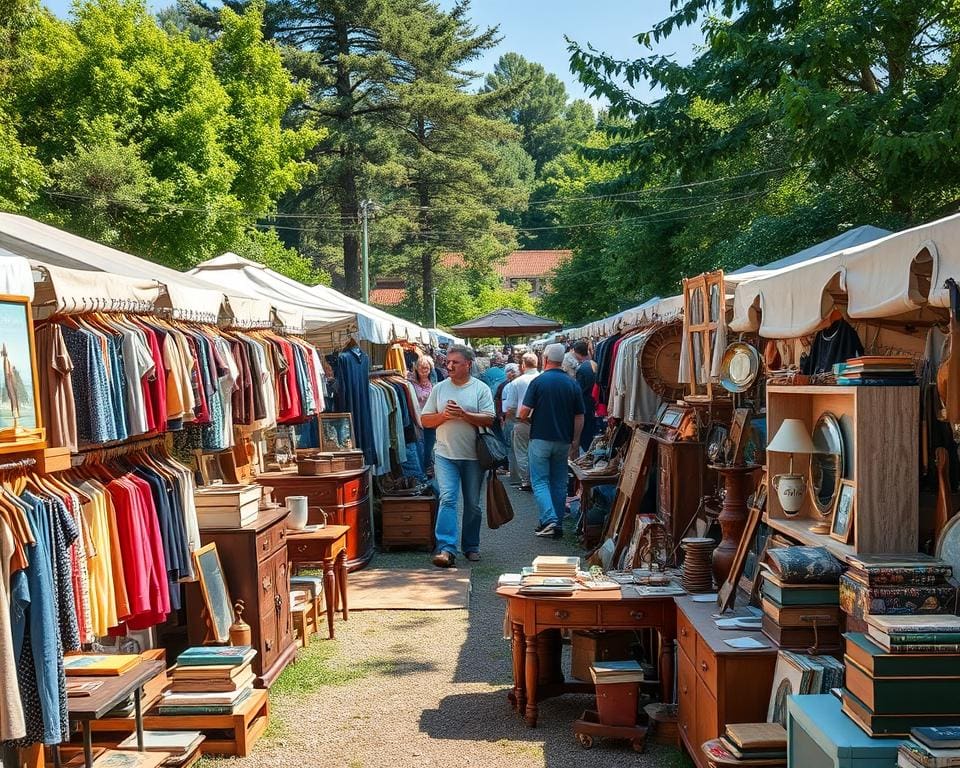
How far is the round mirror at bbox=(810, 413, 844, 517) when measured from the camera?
3.79m

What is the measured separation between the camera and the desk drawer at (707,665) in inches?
153

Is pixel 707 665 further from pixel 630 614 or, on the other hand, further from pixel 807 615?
pixel 630 614

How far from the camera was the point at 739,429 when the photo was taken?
17.4 ft

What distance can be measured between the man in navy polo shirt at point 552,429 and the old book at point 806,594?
5890 mm

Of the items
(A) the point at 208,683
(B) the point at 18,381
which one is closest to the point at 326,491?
(A) the point at 208,683

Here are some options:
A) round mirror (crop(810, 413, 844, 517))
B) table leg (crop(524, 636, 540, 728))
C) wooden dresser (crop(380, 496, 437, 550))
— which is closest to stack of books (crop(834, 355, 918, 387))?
round mirror (crop(810, 413, 844, 517))

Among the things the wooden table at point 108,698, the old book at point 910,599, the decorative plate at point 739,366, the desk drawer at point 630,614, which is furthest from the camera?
the decorative plate at point 739,366

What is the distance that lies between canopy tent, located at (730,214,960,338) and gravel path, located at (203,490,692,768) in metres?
2.29

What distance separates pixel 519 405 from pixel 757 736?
8.74m

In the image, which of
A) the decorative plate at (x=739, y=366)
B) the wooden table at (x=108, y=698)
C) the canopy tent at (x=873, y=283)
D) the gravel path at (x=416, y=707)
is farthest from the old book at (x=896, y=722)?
the decorative plate at (x=739, y=366)

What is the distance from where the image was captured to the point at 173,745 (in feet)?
14.4

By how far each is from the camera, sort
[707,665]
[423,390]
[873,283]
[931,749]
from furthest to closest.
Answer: [423,390], [707,665], [873,283], [931,749]

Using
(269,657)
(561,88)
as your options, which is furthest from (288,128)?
(561,88)

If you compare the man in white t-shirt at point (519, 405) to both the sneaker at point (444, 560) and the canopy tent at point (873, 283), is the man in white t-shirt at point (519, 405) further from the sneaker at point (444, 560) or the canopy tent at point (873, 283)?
the canopy tent at point (873, 283)
